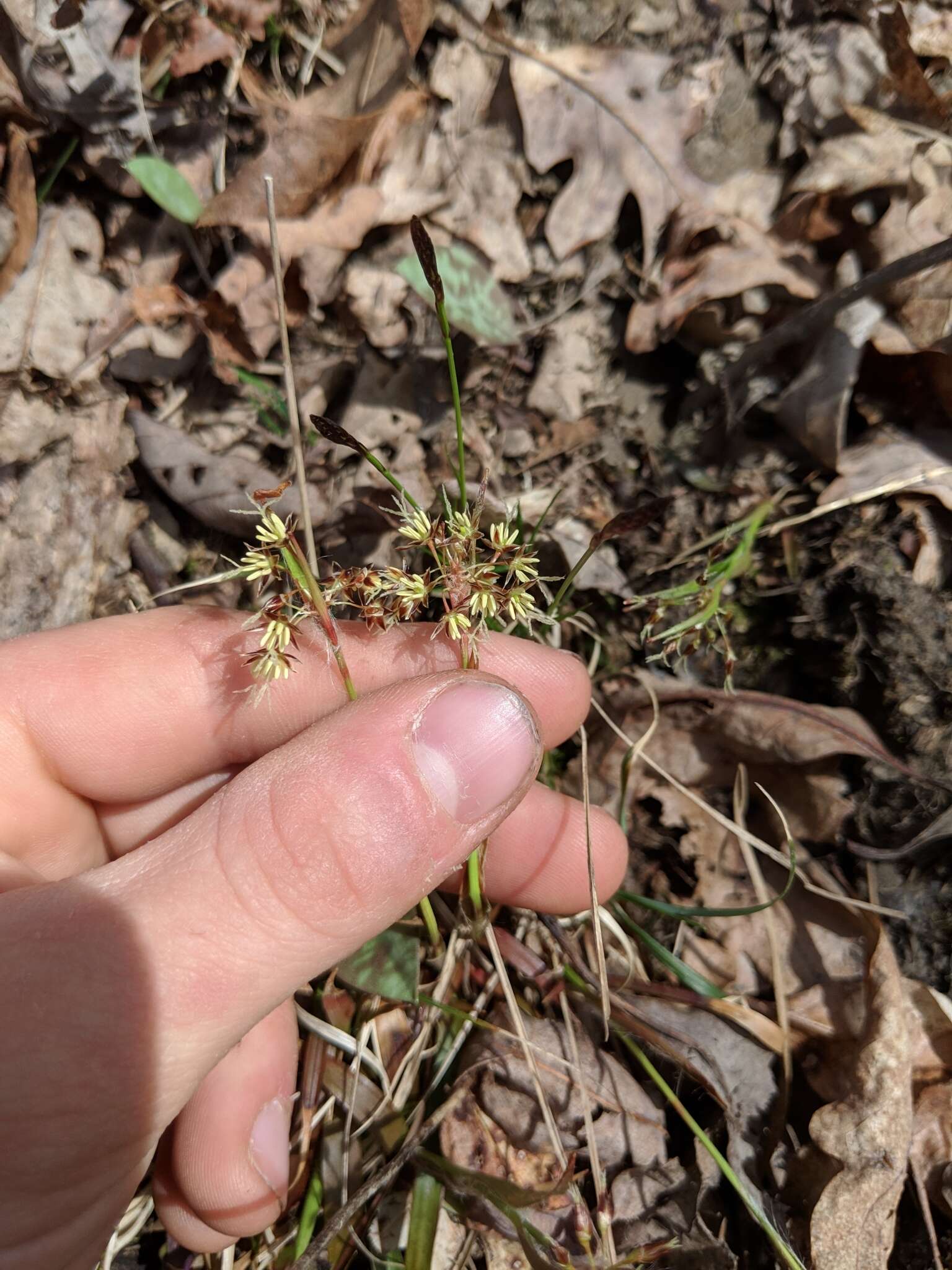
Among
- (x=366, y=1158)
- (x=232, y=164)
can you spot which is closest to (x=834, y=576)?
(x=366, y=1158)

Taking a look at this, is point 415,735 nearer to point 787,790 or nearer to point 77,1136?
point 77,1136

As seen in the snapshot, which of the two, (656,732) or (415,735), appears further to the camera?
(656,732)

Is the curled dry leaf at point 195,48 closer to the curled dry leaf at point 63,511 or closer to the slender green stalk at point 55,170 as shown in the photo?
the slender green stalk at point 55,170

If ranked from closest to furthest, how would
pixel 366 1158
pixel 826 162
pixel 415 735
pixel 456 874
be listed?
1. pixel 415 735
2. pixel 366 1158
3. pixel 456 874
4. pixel 826 162

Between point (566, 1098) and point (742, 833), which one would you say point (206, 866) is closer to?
point (566, 1098)

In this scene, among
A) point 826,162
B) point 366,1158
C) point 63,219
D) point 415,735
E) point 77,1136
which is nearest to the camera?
point 77,1136
